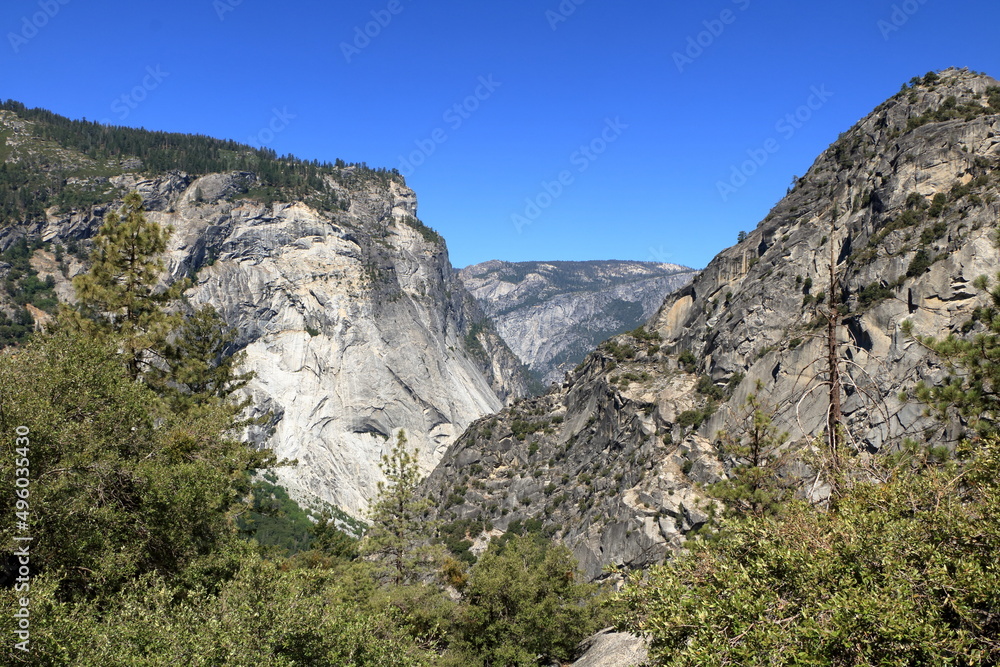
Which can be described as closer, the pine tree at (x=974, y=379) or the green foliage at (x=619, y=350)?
the pine tree at (x=974, y=379)

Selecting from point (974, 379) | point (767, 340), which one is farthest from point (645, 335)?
point (974, 379)

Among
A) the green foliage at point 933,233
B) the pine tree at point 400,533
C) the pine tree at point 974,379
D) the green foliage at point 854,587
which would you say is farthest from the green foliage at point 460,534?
the green foliage at point 854,587

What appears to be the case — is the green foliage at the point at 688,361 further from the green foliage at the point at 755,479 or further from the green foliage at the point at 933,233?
the green foliage at the point at 755,479

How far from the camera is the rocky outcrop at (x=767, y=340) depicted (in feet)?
167

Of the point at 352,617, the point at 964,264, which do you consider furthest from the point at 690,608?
the point at 964,264

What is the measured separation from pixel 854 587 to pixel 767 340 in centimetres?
6336

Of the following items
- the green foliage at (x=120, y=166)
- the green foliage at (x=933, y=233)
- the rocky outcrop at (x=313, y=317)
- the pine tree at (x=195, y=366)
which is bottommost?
the green foliage at (x=933, y=233)

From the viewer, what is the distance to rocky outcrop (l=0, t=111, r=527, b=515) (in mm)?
127188

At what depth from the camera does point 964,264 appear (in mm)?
49125

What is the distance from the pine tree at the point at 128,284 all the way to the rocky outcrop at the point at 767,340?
35729mm

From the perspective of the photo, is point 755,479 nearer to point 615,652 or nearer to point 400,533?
point 615,652

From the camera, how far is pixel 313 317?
13450 centimetres

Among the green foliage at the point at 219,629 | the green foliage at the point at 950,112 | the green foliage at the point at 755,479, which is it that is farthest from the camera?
the green foliage at the point at 950,112

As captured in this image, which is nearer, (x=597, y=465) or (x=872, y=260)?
(x=872, y=260)
